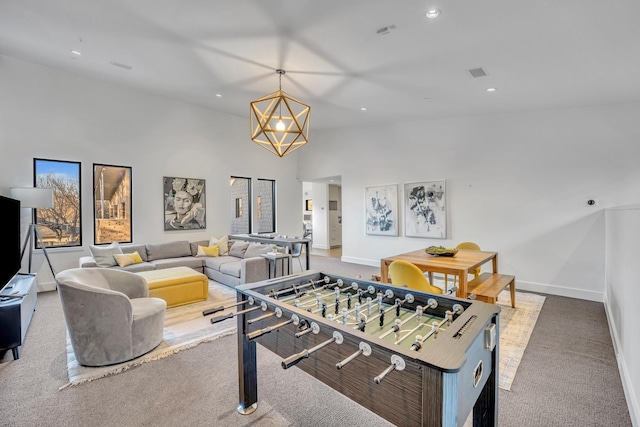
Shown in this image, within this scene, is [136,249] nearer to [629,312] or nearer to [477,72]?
[477,72]

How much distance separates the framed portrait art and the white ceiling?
84.9 inches

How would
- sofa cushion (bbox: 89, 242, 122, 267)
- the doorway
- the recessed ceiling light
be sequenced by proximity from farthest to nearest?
the doorway → sofa cushion (bbox: 89, 242, 122, 267) → the recessed ceiling light

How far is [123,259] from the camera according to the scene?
5.06 meters

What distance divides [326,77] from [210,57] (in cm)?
161

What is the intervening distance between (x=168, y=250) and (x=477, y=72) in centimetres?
596

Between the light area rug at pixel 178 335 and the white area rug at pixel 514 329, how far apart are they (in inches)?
105

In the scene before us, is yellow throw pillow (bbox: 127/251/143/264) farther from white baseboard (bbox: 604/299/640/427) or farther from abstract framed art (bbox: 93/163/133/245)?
white baseboard (bbox: 604/299/640/427)

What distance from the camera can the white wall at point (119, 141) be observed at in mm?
4840

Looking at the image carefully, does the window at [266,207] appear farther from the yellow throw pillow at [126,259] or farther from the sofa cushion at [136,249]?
the yellow throw pillow at [126,259]

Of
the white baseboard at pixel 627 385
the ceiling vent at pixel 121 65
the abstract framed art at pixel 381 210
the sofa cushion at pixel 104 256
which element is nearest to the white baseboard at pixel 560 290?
the white baseboard at pixel 627 385

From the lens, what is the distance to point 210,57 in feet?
13.3

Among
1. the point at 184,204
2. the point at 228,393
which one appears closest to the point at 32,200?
the point at 184,204

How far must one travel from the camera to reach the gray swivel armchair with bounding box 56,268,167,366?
250cm

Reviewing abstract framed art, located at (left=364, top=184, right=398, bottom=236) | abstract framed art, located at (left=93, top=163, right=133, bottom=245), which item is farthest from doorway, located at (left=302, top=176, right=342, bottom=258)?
abstract framed art, located at (left=93, top=163, right=133, bottom=245)
